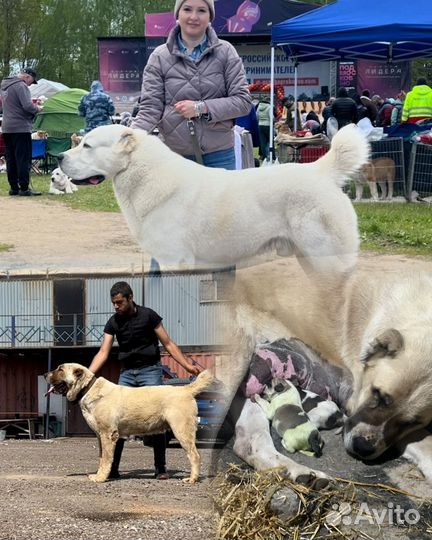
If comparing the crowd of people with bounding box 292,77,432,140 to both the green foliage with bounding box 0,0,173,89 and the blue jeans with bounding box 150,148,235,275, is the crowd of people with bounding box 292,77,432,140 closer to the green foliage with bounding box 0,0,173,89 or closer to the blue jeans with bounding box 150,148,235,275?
the blue jeans with bounding box 150,148,235,275

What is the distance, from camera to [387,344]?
9.32 ft

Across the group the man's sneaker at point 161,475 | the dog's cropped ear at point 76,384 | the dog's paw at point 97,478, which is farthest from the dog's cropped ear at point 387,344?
the dog's cropped ear at point 76,384

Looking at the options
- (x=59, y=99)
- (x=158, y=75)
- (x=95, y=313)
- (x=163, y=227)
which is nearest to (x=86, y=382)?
(x=95, y=313)

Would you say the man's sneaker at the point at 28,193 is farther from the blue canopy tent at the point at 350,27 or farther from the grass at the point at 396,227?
the grass at the point at 396,227

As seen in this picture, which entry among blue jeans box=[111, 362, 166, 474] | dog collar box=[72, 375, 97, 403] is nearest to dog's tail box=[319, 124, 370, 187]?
blue jeans box=[111, 362, 166, 474]

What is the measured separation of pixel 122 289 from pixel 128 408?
2.63 ft

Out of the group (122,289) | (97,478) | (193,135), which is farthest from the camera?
(97,478)

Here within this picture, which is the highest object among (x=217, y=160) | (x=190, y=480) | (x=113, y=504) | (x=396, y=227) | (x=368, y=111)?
(x=368, y=111)

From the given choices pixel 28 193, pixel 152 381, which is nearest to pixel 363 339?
pixel 152 381

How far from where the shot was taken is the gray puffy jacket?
3346 millimetres

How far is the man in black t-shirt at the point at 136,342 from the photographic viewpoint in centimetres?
370

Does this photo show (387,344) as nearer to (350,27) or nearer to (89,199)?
(350,27)

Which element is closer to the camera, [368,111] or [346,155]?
[346,155]

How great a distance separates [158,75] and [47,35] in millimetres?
38099
